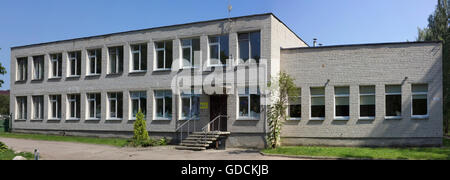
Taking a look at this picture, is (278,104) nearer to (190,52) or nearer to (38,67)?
(190,52)

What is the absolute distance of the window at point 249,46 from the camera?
19.5 metres

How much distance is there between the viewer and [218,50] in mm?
20625

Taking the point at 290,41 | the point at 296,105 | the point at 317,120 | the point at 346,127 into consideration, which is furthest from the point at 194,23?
the point at 346,127

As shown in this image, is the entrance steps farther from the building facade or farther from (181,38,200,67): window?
(181,38,200,67): window

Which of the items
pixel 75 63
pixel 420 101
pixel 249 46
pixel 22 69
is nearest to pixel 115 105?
pixel 75 63

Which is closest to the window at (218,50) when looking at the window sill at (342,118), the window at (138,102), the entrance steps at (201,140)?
the entrance steps at (201,140)

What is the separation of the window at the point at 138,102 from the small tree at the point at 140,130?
1836 millimetres

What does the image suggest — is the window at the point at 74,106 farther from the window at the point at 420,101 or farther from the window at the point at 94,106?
the window at the point at 420,101

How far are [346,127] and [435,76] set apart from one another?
187 inches

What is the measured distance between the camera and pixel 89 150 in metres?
18.3

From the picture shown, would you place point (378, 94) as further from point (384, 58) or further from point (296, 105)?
point (296, 105)

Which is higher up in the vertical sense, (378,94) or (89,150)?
(378,94)

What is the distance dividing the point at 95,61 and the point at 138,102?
4719 millimetres

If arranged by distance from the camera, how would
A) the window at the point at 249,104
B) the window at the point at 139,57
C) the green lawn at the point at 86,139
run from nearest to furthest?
1. the window at the point at 249,104
2. the green lawn at the point at 86,139
3. the window at the point at 139,57
